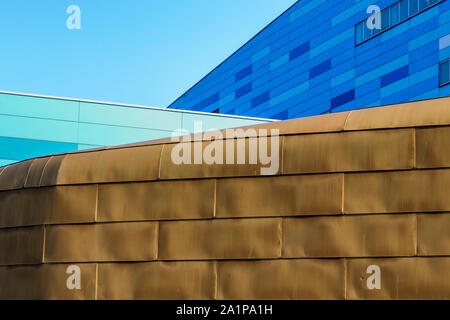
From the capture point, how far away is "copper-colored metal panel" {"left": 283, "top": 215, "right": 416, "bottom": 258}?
34.9 ft

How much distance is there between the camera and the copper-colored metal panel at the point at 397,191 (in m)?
10.5

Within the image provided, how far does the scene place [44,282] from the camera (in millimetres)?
12617

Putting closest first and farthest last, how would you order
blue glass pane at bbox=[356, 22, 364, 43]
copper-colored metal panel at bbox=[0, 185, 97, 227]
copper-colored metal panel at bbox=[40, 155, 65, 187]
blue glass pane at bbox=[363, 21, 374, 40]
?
copper-colored metal panel at bbox=[0, 185, 97, 227] → copper-colored metal panel at bbox=[40, 155, 65, 187] → blue glass pane at bbox=[363, 21, 374, 40] → blue glass pane at bbox=[356, 22, 364, 43]

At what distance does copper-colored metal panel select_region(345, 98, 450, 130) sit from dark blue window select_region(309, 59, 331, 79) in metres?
43.0

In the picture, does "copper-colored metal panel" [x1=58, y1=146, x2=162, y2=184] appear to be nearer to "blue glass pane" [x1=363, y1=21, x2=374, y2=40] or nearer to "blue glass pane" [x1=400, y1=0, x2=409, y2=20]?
"blue glass pane" [x1=400, y1=0, x2=409, y2=20]

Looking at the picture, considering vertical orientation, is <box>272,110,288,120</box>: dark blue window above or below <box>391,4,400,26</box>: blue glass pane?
below

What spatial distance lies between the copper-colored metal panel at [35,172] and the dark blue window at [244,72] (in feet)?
173

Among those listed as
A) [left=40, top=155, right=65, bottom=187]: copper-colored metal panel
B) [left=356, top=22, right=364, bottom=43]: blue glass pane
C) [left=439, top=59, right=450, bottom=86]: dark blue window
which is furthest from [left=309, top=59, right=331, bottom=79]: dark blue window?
[left=40, top=155, right=65, bottom=187]: copper-colored metal panel

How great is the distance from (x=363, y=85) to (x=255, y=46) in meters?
17.6

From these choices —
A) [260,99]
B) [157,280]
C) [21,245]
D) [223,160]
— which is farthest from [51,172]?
[260,99]

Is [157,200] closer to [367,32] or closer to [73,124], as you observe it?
[73,124]

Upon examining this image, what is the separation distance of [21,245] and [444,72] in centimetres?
3446
